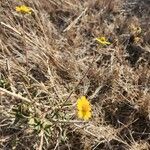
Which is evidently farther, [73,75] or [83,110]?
[73,75]

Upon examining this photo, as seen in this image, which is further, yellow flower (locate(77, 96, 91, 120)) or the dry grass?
the dry grass

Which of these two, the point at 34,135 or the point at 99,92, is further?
the point at 99,92

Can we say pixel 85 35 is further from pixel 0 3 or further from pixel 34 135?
pixel 34 135

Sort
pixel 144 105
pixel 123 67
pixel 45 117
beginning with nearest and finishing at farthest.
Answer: pixel 45 117
pixel 144 105
pixel 123 67

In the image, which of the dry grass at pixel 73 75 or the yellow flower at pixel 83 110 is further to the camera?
the dry grass at pixel 73 75

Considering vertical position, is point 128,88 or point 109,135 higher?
point 128,88


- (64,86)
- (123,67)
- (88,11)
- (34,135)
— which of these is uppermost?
(88,11)

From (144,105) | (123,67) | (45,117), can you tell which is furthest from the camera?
(123,67)

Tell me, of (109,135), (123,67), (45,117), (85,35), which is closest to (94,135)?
(109,135)
